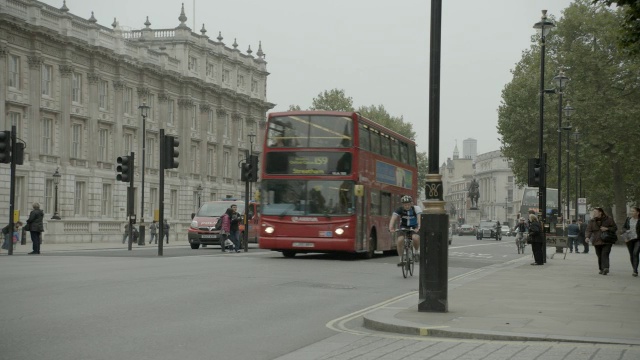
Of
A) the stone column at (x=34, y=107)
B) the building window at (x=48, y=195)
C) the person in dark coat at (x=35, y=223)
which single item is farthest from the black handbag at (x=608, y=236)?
the building window at (x=48, y=195)

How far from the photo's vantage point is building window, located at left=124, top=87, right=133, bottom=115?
68312mm

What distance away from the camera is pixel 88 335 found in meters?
9.55

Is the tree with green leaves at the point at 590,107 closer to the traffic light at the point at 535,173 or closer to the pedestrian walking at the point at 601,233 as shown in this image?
the traffic light at the point at 535,173

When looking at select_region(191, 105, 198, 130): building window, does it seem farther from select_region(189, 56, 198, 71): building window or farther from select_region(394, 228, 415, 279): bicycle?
select_region(394, 228, 415, 279): bicycle

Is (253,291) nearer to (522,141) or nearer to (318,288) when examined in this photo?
(318,288)

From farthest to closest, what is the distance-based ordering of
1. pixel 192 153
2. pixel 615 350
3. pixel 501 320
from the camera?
pixel 192 153 → pixel 501 320 → pixel 615 350

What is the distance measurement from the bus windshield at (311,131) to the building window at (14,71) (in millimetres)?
32989

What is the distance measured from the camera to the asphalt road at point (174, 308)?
900 centimetres

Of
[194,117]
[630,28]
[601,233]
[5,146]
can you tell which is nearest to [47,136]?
[194,117]

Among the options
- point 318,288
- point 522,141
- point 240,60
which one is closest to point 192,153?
point 240,60

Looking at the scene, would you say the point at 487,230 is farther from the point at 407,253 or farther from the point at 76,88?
the point at 407,253

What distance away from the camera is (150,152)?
72000 millimetres

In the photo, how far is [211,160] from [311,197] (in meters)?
58.0

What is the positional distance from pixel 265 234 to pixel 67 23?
39.0 m
